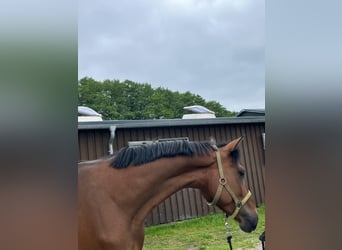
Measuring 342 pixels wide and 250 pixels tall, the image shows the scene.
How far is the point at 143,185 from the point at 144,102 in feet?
14.3

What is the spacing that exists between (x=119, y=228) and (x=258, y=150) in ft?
11.7

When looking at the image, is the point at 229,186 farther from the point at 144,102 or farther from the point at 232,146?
the point at 144,102

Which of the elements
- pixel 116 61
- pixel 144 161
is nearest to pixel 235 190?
pixel 144 161

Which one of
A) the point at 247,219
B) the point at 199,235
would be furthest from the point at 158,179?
the point at 199,235

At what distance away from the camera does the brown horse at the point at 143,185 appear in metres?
1.28

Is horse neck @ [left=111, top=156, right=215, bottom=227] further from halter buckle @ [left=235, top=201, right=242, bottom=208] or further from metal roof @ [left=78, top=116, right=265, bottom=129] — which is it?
metal roof @ [left=78, top=116, right=265, bottom=129]

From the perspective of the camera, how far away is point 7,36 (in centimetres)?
36

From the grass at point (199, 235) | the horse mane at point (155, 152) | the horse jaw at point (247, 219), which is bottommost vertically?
the grass at point (199, 235)

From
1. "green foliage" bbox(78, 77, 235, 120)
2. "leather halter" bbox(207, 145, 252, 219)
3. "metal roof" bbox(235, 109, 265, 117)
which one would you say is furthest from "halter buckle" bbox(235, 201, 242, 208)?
"green foliage" bbox(78, 77, 235, 120)

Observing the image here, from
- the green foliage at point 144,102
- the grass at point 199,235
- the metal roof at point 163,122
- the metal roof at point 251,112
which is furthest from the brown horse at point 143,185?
the green foliage at point 144,102

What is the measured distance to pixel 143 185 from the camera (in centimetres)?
140

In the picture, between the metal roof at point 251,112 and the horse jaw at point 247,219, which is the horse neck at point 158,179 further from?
the metal roof at point 251,112

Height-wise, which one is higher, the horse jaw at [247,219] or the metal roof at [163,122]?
the metal roof at [163,122]

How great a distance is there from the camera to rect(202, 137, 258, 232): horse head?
1.56 metres
